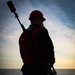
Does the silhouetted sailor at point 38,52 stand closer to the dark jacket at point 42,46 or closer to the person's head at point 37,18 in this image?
the dark jacket at point 42,46

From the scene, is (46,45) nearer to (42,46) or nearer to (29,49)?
(42,46)

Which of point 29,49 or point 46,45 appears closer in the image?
point 46,45

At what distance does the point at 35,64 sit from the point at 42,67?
110 millimetres

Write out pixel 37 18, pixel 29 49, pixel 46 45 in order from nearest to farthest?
1. pixel 46 45
2. pixel 29 49
3. pixel 37 18

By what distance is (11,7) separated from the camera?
382 cm

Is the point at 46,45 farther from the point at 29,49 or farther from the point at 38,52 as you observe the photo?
the point at 29,49

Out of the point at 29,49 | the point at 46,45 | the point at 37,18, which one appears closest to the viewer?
the point at 46,45

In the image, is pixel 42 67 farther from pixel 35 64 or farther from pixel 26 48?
pixel 26 48

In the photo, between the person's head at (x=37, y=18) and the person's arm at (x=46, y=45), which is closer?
the person's arm at (x=46, y=45)

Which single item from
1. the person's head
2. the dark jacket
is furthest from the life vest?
the person's head

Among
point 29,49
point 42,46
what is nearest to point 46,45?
point 42,46

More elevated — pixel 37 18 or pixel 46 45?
pixel 37 18

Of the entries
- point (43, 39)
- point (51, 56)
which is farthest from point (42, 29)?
point (51, 56)

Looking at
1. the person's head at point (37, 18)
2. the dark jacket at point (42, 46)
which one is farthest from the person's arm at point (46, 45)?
the person's head at point (37, 18)
